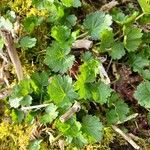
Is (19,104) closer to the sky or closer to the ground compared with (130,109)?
closer to the sky

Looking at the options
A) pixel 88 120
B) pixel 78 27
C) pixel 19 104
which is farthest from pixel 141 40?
pixel 19 104

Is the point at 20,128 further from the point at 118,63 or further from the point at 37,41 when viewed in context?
the point at 118,63

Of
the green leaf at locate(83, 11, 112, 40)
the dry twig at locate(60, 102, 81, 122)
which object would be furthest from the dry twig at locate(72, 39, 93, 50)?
the dry twig at locate(60, 102, 81, 122)

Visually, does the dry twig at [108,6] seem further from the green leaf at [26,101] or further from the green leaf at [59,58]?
the green leaf at [26,101]

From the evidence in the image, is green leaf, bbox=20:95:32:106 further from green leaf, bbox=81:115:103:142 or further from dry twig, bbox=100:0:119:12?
dry twig, bbox=100:0:119:12

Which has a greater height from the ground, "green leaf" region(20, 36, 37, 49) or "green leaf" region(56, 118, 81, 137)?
"green leaf" region(20, 36, 37, 49)
